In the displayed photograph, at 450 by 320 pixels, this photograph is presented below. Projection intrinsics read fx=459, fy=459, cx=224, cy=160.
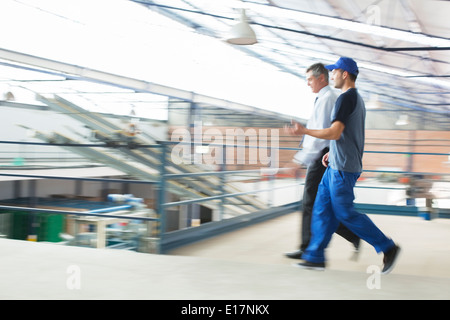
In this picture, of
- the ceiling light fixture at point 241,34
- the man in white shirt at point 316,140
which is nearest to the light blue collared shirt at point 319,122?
the man in white shirt at point 316,140

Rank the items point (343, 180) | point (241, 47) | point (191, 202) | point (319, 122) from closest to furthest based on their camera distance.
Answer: point (343, 180)
point (319, 122)
point (191, 202)
point (241, 47)

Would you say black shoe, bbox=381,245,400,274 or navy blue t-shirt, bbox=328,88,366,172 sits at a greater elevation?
navy blue t-shirt, bbox=328,88,366,172

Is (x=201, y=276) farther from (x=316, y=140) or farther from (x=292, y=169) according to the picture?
(x=292, y=169)

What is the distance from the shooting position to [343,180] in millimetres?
2369

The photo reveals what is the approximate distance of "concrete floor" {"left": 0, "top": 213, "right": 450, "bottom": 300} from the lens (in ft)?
6.56

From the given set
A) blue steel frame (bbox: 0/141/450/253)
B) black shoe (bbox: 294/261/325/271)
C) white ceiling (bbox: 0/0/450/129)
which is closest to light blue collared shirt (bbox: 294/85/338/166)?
black shoe (bbox: 294/261/325/271)

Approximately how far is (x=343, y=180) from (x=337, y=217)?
20cm

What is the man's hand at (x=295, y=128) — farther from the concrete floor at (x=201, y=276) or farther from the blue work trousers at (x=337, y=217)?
the concrete floor at (x=201, y=276)

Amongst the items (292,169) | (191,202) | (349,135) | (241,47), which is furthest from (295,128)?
(241,47)

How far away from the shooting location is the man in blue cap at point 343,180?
92.4 inches

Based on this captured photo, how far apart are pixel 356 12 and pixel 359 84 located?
9.73 m

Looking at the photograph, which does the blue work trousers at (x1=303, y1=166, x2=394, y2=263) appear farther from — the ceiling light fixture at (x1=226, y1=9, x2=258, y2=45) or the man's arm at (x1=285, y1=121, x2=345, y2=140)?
the ceiling light fixture at (x1=226, y1=9, x2=258, y2=45)
